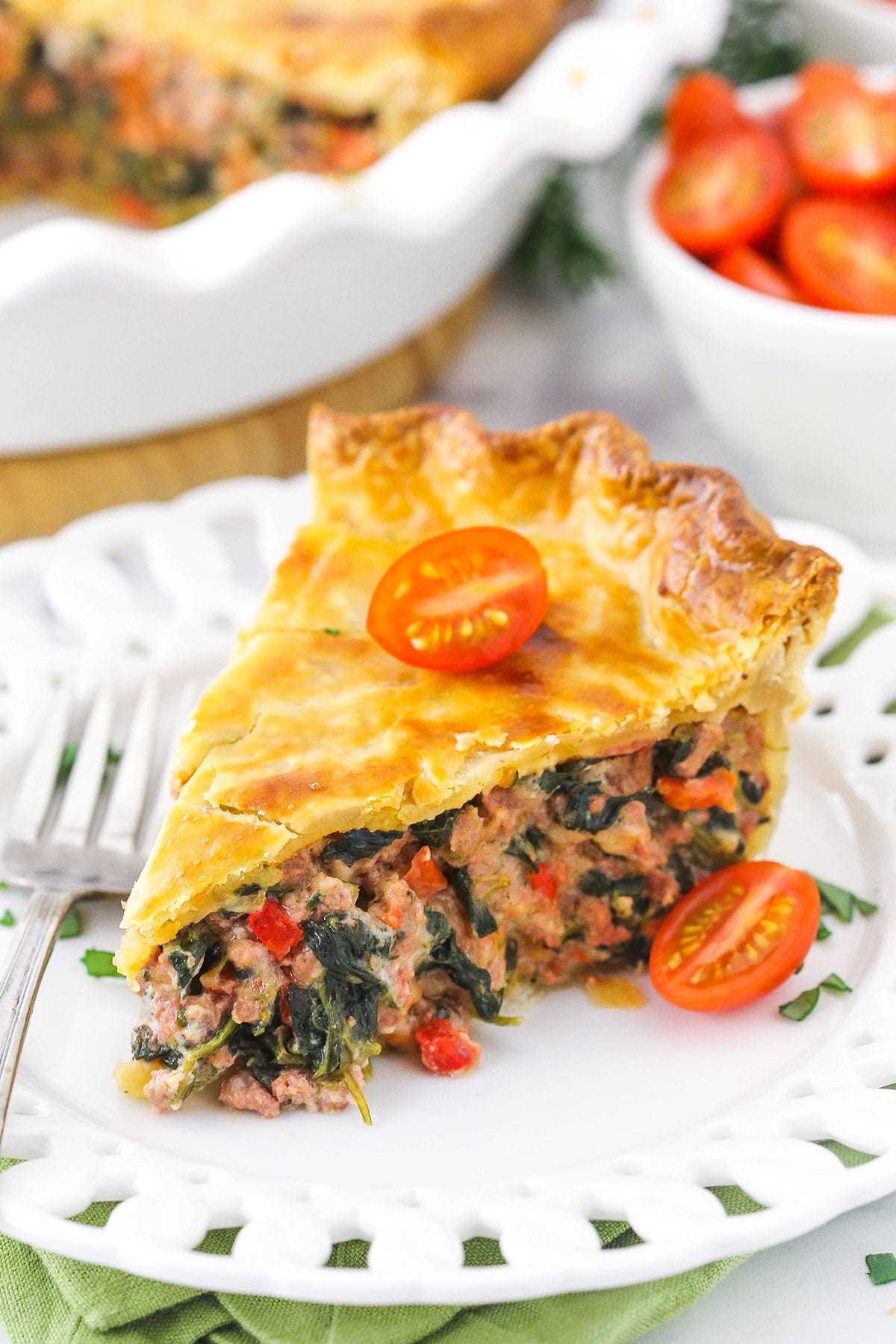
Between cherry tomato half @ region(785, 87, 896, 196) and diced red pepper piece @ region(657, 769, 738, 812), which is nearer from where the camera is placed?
diced red pepper piece @ region(657, 769, 738, 812)

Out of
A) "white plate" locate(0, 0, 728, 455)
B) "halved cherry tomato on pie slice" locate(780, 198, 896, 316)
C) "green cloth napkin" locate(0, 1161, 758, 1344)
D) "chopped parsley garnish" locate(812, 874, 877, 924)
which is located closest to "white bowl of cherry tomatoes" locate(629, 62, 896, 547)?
"halved cherry tomato on pie slice" locate(780, 198, 896, 316)

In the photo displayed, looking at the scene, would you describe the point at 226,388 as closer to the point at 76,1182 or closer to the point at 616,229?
the point at 616,229

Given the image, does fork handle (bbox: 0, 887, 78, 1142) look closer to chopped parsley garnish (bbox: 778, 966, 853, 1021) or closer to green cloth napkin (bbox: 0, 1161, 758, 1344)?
green cloth napkin (bbox: 0, 1161, 758, 1344)

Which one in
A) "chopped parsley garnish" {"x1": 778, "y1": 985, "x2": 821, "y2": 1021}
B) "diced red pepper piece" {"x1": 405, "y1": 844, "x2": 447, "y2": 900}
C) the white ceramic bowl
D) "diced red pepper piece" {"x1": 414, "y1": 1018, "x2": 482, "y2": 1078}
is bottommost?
"diced red pepper piece" {"x1": 414, "y1": 1018, "x2": 482, "y2": 1078}

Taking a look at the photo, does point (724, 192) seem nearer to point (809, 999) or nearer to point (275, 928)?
point (809, 999)

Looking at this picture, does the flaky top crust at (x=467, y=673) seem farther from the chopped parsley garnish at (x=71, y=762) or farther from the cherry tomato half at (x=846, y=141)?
the cherry tomato half at (x=846, y=141)
